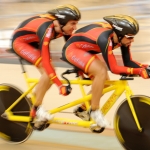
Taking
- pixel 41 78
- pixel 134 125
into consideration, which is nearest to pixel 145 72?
pixel 134 125

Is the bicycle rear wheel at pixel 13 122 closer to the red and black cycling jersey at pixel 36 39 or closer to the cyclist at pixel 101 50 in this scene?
the red and black cycling jersey at pixel 36 39

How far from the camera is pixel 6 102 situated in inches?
160

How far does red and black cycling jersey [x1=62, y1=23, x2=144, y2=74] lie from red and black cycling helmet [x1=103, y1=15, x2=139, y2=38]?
0.25 feet

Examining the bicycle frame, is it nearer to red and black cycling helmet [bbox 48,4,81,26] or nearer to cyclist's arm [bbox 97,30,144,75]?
cyclist's arm [bbox 97,30,144,75]

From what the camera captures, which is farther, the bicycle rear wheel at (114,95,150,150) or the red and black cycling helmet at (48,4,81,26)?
the red and black cycling helmet at (48,4,81,26)

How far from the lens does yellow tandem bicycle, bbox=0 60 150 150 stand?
3413 millimetres

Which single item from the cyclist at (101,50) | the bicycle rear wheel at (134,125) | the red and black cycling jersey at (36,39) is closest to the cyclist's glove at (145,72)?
the cyclist at (101,50)

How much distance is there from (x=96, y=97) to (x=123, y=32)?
0.60m

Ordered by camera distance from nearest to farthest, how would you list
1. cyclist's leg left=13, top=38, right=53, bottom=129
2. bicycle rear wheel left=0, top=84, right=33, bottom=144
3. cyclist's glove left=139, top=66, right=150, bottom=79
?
cyclist's glove left=139, top=66, right=150, bottom=79 < cyclist's leg left=13, top=38, right=53, bottom=129 < bicycle rear wheel left=0, top=84, right=33, bottom=144

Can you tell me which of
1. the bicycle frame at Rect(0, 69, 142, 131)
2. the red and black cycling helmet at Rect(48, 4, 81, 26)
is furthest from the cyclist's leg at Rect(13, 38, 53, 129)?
the red and black cycling helmet at Rect(48, 4, 81, 26)

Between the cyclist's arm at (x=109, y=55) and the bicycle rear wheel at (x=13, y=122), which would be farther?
the bicycle rear wheel at (x=13, y=122)

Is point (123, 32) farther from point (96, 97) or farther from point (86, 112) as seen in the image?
point (86, 112)

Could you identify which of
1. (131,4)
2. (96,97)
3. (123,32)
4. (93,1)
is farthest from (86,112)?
(93,1)

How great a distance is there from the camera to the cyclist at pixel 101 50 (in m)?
3.26
